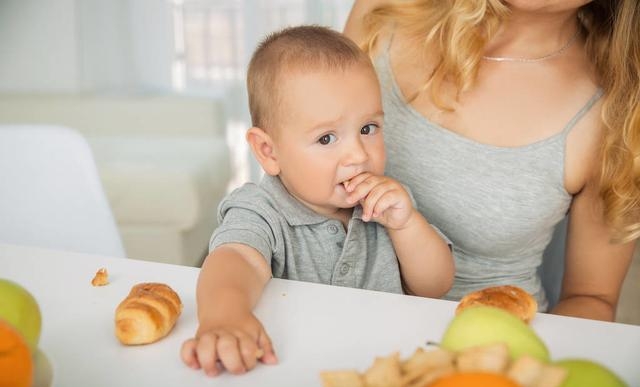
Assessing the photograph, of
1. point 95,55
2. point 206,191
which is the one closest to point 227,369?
point 206,191

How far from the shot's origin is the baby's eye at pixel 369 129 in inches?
39.7

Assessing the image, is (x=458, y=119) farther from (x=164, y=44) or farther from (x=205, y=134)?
(x=164, y=44)

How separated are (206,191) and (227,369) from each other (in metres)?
2.56

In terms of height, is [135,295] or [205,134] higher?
[135,295]

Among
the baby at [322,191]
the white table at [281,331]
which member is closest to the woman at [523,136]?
the baby at [322,191]

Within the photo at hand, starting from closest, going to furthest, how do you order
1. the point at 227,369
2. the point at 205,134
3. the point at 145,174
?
the point at 227,369 < the point at 145,174 < the point at 205,134

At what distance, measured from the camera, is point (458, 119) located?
4.22 ft

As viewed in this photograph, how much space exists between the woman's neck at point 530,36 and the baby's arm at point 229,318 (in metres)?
0.72

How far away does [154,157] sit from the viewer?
11.0 ft

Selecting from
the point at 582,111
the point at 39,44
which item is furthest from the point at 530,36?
the point at 39,44

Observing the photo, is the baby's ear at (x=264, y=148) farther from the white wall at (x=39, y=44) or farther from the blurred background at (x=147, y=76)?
the white wall at (x=39, y=44)

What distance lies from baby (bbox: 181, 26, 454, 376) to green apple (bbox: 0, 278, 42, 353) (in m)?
0.28

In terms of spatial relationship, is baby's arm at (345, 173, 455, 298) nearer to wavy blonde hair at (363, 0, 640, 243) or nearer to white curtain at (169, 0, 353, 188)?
wavy blonde hair at (363, 0, 640, 243)

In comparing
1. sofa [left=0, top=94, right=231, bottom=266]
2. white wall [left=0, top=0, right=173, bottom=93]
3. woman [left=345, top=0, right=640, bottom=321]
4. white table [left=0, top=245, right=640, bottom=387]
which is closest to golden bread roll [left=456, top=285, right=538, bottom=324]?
white table [left=0, top=245, right=640, bottom=387]
